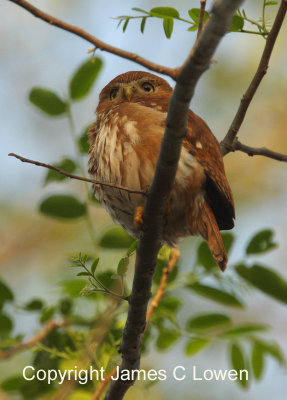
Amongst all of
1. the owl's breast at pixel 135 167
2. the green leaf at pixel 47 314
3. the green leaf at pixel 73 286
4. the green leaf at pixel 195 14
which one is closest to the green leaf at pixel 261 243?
the owl's breast at pixel 135 167

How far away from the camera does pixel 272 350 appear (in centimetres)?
383

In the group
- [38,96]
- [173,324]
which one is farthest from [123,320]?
[38,96]

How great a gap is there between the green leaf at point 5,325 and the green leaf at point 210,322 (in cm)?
118

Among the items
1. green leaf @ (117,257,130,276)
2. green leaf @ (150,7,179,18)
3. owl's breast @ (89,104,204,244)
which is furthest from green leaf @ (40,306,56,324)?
green leaf @ (150,7,179,18)

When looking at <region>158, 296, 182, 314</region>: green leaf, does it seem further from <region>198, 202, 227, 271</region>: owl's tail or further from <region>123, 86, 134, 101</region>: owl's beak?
<region>123, 86, 134, 101</region>: owl's beak

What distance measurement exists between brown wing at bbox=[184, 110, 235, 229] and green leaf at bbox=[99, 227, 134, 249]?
60 cm

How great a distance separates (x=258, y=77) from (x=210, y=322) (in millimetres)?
1673

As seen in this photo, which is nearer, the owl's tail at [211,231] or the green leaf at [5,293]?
the owl's tail at [211,231]

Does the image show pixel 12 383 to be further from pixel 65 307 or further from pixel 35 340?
pixel 65 307

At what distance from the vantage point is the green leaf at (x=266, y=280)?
347 cm

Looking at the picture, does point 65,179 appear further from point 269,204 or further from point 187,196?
point 269,204

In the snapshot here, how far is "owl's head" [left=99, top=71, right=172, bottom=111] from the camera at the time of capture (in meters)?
4.20

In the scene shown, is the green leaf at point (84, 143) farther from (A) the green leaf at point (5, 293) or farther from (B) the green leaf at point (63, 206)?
(A) the green leaf at point (5, 293)

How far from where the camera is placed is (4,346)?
3541 millimetres
